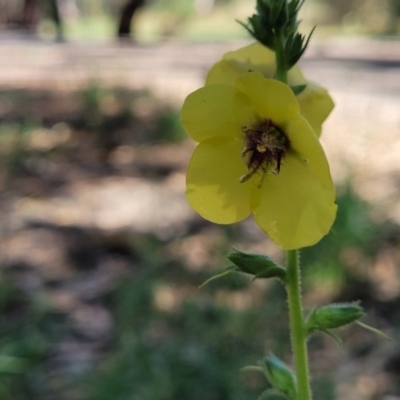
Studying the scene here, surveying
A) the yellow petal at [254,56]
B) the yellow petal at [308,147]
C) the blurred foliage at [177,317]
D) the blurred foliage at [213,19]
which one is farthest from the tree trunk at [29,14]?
the yellow petal at [308,147]

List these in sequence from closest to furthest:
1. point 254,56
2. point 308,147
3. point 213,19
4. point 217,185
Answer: point 308,147, point 217,185, point 254,56, point 213,19

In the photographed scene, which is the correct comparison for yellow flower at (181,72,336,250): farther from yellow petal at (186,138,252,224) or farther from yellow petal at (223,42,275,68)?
yellow petal at (223,42,275,68)

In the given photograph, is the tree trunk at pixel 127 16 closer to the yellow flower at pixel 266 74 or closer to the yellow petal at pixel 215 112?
the yellow flower at pixel 266 74

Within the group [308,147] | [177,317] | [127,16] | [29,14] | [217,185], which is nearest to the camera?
[308,147]

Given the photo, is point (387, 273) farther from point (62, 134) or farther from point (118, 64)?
point (118, 64)

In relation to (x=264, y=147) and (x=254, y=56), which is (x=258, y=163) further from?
(x=254, y=56)

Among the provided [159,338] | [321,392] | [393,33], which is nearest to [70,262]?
[159,338]

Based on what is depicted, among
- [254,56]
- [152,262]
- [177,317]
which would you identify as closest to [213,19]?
[152,262]
